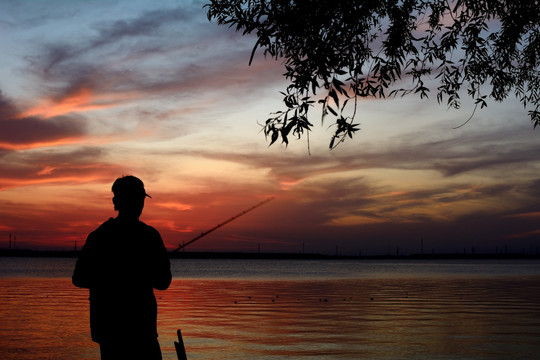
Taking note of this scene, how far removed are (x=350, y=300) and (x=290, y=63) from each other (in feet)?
81.8

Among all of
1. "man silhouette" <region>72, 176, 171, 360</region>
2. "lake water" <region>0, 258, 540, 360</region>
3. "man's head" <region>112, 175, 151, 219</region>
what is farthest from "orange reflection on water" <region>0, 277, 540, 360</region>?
"man's head" <region>112, 175, 151, 219</region>

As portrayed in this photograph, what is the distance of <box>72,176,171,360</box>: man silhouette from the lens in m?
4.79

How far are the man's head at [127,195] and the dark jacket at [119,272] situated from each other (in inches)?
3.7

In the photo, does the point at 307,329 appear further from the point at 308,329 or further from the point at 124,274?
the point at 124,274

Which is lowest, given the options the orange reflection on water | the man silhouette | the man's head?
the orange reflection on water

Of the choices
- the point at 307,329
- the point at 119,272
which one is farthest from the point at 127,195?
the point at 307,329

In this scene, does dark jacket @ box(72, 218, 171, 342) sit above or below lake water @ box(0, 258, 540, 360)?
above

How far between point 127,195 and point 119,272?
61cm

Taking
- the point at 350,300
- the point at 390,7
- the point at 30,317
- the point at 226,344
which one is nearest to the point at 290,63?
the point at 390,7

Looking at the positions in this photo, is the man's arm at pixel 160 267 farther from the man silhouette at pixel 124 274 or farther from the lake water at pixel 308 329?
the lake water at pixel 308 329

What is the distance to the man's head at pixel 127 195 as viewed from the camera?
4.86m

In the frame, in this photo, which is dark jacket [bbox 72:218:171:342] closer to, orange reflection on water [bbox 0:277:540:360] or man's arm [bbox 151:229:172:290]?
man's arm [bbox 151:229:172:290]

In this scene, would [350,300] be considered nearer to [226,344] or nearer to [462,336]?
[462,336]

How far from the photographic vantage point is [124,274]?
4840 mm
